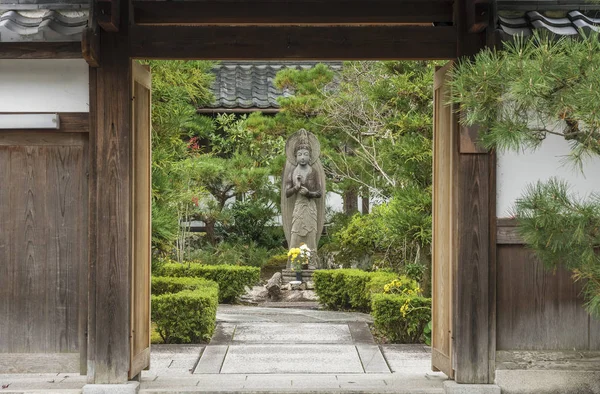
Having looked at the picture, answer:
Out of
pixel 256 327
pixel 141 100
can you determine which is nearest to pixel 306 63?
pixel 256 327

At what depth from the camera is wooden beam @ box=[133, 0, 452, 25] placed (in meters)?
7.15

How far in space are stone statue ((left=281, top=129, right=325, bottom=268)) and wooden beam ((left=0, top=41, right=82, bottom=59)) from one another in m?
8.49

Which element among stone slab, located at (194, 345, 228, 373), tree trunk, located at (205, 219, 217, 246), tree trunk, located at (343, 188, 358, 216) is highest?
tree trunk, located at (343, 188, 358, 216)

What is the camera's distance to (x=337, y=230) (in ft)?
56.9

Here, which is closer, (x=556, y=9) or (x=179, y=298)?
(x=556, y=9)

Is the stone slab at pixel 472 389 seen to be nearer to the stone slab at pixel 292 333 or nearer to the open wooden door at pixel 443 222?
the open wooden door at pixel 443 222

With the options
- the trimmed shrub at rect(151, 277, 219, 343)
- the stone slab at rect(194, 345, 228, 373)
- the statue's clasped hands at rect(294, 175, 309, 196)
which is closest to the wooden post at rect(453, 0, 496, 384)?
the stone slab at rect(194, 345, 228, 373)

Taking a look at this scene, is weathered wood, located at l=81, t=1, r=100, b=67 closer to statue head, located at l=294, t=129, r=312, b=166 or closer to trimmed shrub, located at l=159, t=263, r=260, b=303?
trimmed shrub, located at l=159, t=263, r=260, b=303

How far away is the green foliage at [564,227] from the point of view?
16.7 feet

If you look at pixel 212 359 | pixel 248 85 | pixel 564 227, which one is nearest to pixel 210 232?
pixel 248 85

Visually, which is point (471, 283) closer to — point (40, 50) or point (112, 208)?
point (112, 208)

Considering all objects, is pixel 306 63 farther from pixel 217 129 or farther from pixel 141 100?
pixel 141 100

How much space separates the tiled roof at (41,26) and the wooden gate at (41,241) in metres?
0.80

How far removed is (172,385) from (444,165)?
294cm
